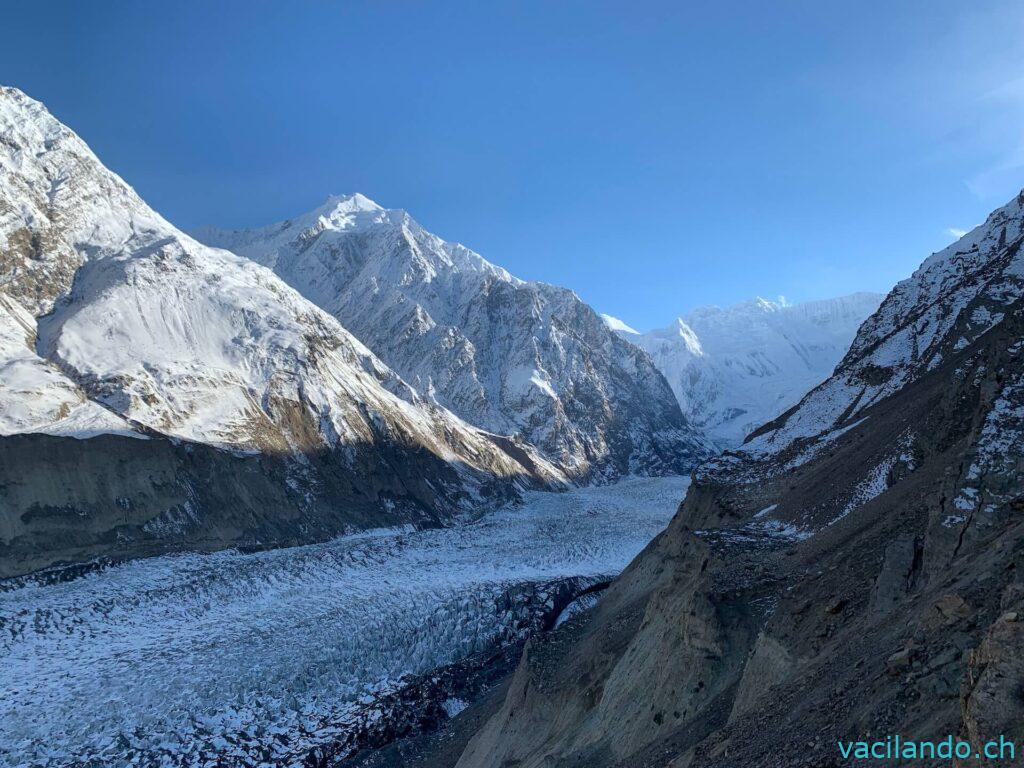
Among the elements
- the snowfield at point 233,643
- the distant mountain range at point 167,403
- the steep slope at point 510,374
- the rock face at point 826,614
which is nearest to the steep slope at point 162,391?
the distant mountain range at point 167,403

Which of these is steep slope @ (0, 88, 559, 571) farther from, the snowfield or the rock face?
the rock face

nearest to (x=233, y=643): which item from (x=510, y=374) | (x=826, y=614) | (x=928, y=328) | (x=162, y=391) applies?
(x=826, y=614)

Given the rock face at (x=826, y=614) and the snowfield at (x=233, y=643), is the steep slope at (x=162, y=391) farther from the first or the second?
the rock face at (x=826, y=614)

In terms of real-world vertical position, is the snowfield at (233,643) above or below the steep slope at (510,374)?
below

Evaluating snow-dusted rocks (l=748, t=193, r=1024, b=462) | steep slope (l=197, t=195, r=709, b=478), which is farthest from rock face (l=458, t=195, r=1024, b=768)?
steep slope (l=197, t=195, r=709, b=478)

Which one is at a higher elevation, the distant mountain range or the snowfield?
the distant mountain range

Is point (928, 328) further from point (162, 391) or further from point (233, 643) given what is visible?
point (162, 391)
